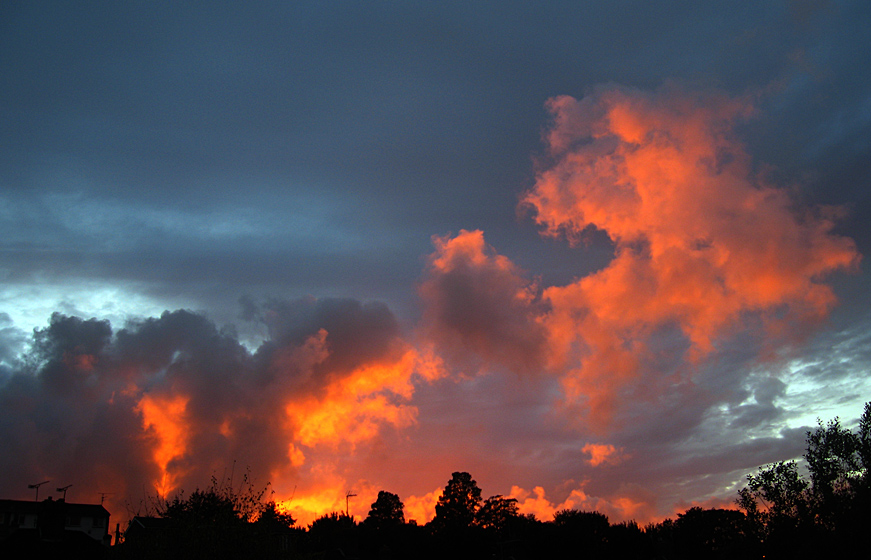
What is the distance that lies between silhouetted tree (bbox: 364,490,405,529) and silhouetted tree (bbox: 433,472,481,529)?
10915 mm

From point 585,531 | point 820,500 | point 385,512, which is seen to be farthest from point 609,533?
point 820,500

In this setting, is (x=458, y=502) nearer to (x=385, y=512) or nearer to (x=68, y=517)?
(x=385, y=512)

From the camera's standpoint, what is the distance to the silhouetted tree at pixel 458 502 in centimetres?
12300

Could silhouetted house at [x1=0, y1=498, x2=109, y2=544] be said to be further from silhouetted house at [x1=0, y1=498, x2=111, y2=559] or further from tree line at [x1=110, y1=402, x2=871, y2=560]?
tree line at [x1=110, y1=402, x2=871, y2=560]

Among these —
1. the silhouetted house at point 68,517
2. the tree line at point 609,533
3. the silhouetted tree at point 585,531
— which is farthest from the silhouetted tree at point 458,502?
the silhouetted house at point 68,517

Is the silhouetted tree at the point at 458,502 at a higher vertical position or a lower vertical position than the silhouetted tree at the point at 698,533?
higher

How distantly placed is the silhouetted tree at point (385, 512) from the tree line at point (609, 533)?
318 inches

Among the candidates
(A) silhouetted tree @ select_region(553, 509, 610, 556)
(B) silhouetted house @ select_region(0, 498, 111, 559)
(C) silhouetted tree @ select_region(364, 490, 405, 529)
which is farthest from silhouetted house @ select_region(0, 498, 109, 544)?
(A) silhouetted tree @ select_region(553, 509, 610, 556)

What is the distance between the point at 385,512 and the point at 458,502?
1799cm

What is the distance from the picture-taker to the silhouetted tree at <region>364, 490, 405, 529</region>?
130000 millimetres

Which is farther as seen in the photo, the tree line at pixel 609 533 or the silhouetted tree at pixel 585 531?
the silhouetted tree at pixel 585 531

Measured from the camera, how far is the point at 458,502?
125 meters

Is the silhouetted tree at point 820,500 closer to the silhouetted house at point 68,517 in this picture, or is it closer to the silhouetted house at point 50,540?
the silhouetted house at point 50,540

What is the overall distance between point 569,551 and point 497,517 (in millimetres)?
19518
